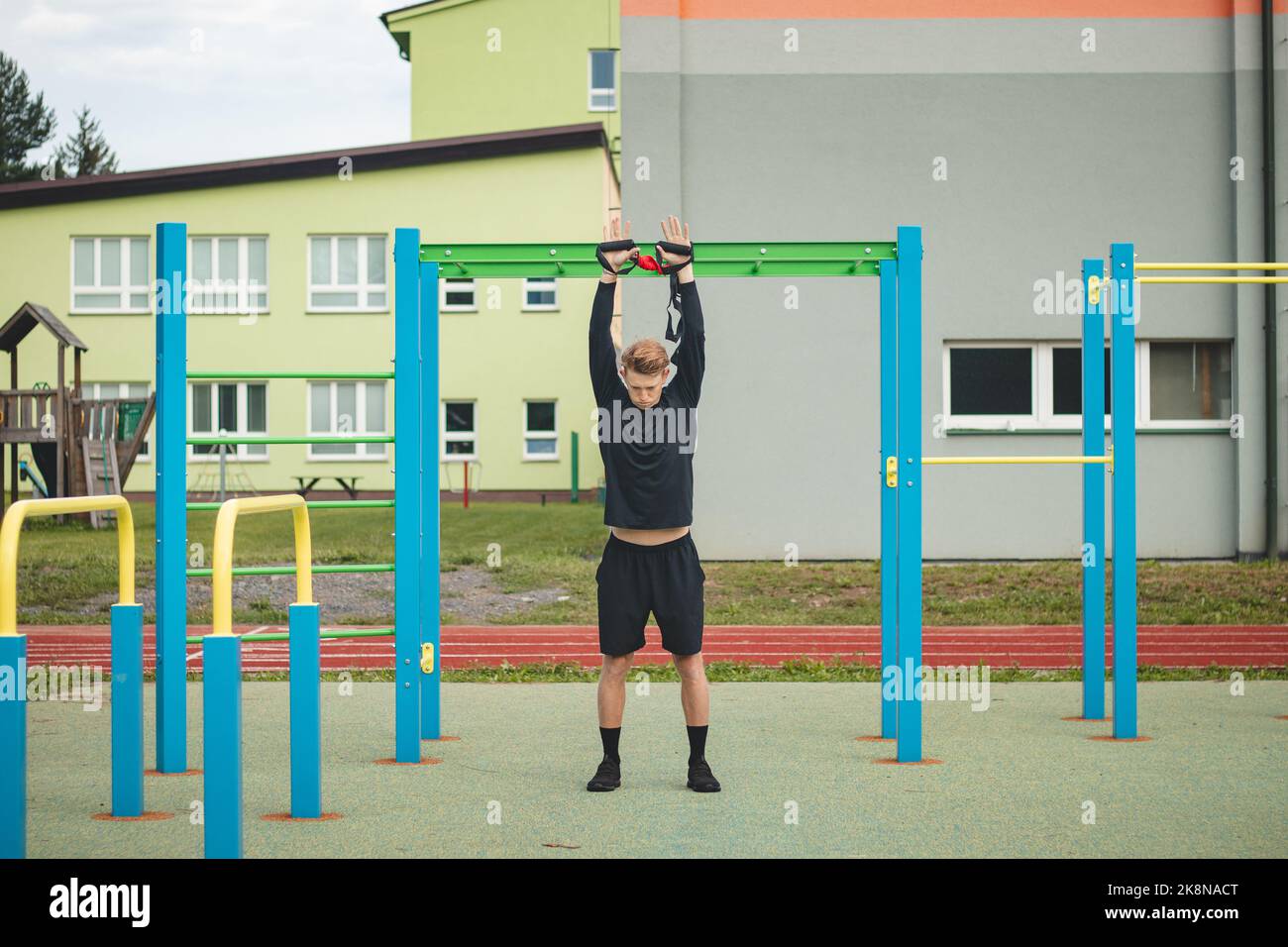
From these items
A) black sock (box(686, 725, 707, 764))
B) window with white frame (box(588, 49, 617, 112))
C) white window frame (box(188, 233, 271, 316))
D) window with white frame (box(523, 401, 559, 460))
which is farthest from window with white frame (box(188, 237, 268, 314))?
black sock (box(686, 725, 707, 764))

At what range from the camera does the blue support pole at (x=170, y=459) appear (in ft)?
17.5

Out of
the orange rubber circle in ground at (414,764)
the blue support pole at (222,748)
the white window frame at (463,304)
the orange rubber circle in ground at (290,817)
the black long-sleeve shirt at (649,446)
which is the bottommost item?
the orange rubber circle in ground at (414,764)

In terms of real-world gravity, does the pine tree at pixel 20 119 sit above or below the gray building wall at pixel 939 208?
above

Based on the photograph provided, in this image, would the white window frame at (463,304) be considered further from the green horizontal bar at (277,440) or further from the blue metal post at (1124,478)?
the blue metal post at (1124,478)

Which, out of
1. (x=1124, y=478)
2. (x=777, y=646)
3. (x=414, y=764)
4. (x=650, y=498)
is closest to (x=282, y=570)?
(x=414, y=764)

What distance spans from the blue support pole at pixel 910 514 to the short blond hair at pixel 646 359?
1278 mm

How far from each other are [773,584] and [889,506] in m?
6.40

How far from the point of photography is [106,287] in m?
28.9

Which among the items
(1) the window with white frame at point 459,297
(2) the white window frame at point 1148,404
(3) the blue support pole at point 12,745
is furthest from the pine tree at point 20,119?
(3) the blue support pole at point 12,745

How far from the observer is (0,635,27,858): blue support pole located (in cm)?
385

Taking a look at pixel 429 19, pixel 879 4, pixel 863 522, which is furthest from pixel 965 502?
pixel 429 19

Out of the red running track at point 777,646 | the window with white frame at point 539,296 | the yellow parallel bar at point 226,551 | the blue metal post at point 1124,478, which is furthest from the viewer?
the window with white frame at point 539,296

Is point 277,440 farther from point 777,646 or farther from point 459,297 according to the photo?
point 459,297
